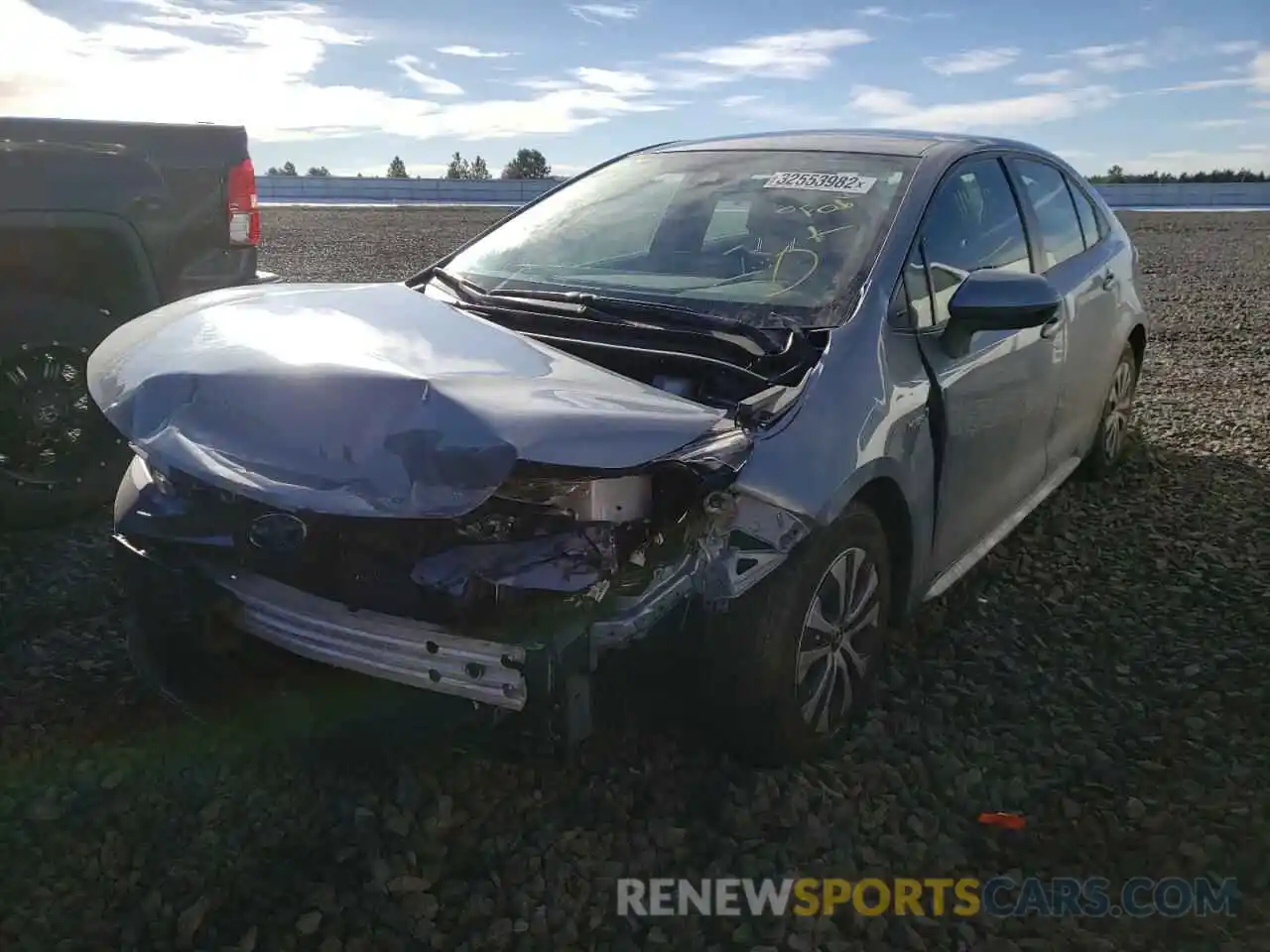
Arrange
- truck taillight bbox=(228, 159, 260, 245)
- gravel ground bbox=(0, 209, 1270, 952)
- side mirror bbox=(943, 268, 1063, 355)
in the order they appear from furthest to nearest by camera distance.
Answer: truck taillight bbox=(228, 159, 260, 245), side mirror bbox=(943, 268, 1063, 355), gravel ground bbox=(0, 209, 1270, 952)

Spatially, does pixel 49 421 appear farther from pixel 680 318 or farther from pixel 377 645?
pixel 680 318

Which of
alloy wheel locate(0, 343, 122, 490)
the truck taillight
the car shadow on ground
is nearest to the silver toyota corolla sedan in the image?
the car shadow on ground

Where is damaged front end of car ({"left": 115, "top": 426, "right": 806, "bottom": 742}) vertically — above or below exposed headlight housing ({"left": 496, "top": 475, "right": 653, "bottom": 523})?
below

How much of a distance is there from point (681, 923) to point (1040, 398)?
246cm

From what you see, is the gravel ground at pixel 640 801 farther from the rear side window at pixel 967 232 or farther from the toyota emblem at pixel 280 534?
the rear side window at pixel 967 232

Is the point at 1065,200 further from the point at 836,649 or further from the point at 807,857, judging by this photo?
the point at 807,857

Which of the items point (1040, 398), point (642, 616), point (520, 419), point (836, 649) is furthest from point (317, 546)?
point (1040, 398)

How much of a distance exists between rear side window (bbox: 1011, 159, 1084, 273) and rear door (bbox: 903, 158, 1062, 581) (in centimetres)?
22

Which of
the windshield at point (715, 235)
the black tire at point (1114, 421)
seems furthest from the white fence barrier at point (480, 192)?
the windshield at point (715, 235)

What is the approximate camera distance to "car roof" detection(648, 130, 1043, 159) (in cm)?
370

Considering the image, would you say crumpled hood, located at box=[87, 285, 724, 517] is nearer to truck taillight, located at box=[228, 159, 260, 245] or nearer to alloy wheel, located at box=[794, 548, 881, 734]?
alloy wheel, located at box=[794, 548, 881, 734]

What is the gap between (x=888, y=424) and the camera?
287cm

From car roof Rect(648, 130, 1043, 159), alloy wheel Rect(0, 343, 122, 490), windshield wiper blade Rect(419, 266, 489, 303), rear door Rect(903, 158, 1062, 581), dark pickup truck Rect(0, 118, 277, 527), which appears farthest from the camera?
alloy wheel Rect(0, 343, 122, 490)

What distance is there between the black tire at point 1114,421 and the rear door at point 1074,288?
208 millimetres
